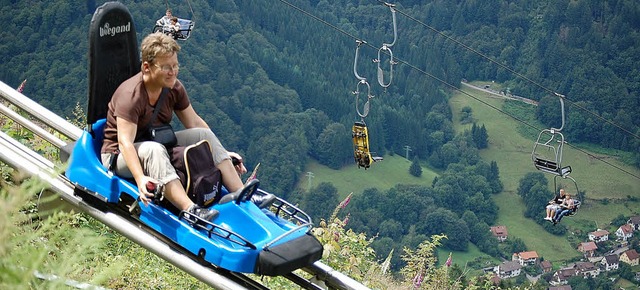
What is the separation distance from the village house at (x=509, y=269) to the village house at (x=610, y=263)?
4687 millimetres

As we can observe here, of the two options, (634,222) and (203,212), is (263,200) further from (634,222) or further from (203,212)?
(634,222)

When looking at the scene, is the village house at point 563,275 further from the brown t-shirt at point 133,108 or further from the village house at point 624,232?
the brown t-shirt at point 133,108

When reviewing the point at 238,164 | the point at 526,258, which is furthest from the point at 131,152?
the point at 526,258

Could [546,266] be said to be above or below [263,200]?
below

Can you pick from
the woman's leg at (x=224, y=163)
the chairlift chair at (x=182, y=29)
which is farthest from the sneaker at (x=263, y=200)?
the chairlift chair at (x=182, y=29)

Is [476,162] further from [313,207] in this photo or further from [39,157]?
[39,157]

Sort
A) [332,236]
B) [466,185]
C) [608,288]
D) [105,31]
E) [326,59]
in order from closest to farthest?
[105,31], [332,236], [608,288], [466,185], [326,59]

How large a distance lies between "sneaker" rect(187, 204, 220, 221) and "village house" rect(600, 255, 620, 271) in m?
54.0

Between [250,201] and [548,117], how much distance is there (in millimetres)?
82461

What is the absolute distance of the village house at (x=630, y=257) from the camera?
195ft

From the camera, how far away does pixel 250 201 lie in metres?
5.80

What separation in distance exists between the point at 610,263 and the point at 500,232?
10.3 m

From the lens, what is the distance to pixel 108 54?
6.28 m

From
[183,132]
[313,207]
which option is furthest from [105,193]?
[313,207]
